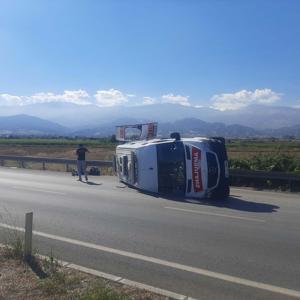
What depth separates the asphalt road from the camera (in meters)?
5.84

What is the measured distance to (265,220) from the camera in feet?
33.1

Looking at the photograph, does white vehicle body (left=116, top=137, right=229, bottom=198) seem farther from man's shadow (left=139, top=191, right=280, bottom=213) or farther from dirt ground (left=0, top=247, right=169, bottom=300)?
dirt ground (left=0, top=247, right=169, bottom=300)

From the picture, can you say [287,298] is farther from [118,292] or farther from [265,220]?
[265,220]

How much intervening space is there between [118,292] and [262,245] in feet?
11.3

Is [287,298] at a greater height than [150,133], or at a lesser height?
lesser

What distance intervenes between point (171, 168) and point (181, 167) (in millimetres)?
429

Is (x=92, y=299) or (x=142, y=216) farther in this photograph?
(x=142, y=216)

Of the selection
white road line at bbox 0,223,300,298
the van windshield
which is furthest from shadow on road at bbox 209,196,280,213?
white road line at bbox 0,223,300,298

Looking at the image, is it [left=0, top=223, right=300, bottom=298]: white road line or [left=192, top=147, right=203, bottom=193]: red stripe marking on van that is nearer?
[left=0, top=223, right=300, bottom=298]: white road line

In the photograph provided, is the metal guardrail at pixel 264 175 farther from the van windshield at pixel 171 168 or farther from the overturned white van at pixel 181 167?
the van windshield at pixel 171 168

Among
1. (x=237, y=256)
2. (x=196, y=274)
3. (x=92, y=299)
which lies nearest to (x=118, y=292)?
(x=92, y=299)

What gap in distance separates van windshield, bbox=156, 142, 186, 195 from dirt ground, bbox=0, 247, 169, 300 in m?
8.36

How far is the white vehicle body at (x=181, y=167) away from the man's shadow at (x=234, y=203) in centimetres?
30

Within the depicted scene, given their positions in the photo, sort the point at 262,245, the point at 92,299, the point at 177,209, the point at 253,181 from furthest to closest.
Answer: the point at 253,181 → the point at 177,209 → the point at 262,245 → the point at 92,299
